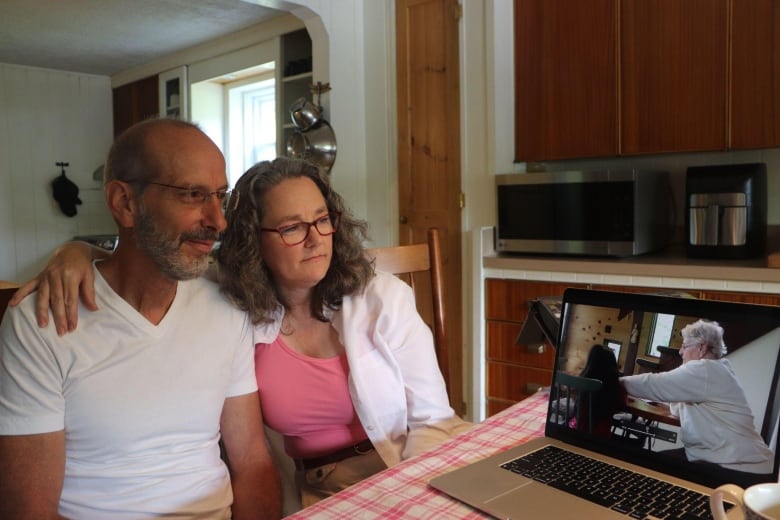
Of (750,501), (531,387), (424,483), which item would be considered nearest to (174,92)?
(531,387)

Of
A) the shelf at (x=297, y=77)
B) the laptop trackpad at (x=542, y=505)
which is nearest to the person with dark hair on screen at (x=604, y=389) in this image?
the laptop trackpad at (x=542, y=505)

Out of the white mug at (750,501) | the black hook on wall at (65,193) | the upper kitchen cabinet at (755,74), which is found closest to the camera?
the white mug at (750,501)

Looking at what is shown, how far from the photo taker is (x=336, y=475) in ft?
4.27

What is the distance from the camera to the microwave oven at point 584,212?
2469 millimetres

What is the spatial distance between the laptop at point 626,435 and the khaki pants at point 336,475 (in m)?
0.47

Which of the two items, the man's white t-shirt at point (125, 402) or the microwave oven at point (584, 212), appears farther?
the microwave oven at point (584, 212)

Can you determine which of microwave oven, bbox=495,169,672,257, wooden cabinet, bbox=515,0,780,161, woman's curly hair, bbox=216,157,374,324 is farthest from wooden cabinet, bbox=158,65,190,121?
woman's curly hair, bbox=216,157,374,324

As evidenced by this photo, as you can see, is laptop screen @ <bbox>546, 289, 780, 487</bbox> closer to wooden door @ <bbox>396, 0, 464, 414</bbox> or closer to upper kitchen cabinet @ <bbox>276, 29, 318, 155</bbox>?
wooden door @ <bbox>396, 0, 464, 414</bbox>

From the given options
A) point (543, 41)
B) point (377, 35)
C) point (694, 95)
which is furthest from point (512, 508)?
point (377, 35)

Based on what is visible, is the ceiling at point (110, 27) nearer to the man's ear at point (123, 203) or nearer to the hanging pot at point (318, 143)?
the hanging pot at point (318, 143)

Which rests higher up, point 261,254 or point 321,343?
point 261,254

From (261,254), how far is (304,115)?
6.98 ft

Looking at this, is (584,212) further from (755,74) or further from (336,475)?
(336,475)

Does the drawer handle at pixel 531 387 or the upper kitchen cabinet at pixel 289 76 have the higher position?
the upper kitchen cabinet at pixel 289 76
